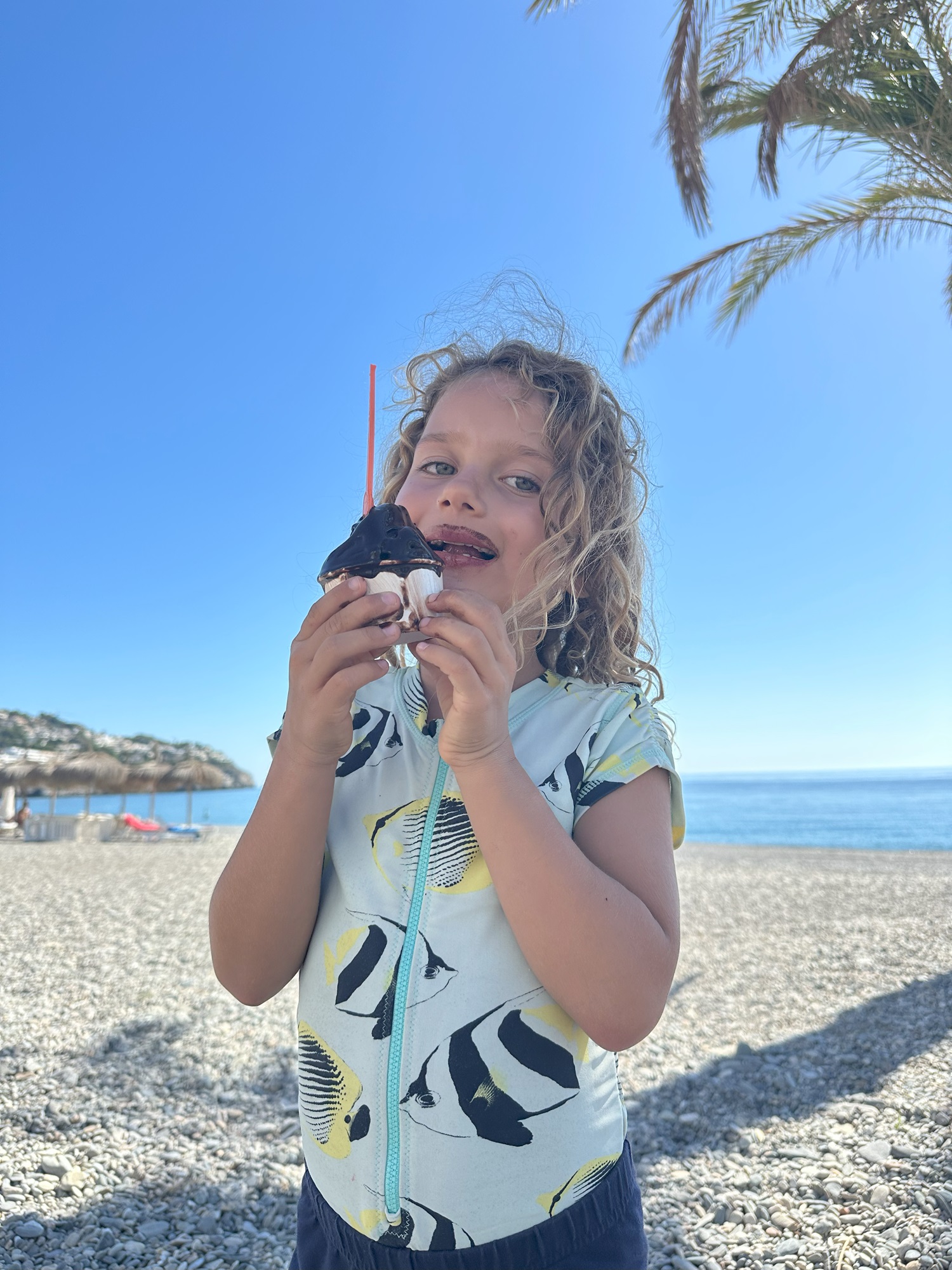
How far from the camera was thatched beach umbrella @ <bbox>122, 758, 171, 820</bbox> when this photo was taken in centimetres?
2656

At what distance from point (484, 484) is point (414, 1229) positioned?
127 centimetres

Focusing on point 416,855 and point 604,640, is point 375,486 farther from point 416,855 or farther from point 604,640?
point 416,855

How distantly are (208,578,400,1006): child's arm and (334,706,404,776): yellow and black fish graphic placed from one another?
214 millimetres

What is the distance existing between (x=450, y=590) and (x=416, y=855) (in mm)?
476

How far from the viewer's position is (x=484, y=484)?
1661 mm

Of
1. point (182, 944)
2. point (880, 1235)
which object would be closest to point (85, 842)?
point (182, 944)

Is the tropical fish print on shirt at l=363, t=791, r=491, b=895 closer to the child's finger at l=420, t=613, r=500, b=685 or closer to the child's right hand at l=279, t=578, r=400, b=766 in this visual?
the child's right hand at l=279, t=578, r=400, b=766

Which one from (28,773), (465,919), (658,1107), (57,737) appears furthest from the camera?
(57,737)

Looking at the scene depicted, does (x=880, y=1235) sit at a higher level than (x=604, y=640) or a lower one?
lower

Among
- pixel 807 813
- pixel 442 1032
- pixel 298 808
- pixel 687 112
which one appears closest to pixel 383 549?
pixel 298 808

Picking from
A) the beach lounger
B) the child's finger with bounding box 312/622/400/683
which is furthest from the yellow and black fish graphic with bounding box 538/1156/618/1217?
the beach lounger

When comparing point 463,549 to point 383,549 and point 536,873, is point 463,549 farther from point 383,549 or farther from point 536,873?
point 536,873

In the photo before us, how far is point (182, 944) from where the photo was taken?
799cm

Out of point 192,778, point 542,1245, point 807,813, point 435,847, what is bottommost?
point 807,813
